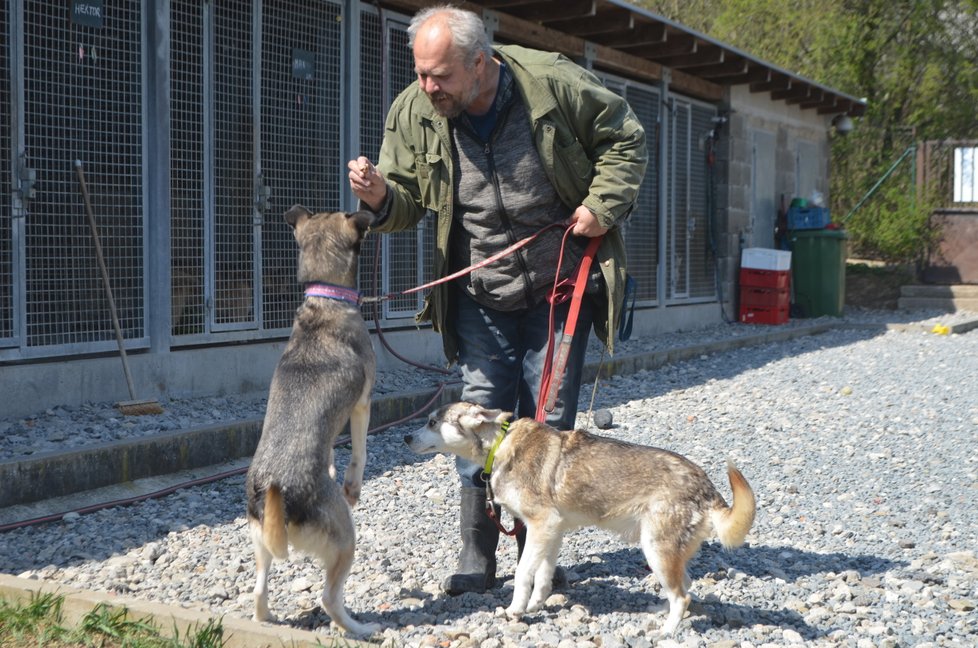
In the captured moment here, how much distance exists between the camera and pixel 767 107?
1895cm

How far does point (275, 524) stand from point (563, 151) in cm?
182

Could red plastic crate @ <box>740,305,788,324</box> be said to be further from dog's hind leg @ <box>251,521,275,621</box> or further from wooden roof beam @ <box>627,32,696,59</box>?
dog's hind leg @ <box>251,521,275,621</box>

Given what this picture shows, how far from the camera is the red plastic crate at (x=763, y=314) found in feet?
55.7

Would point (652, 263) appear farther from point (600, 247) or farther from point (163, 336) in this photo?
point (600, 247)

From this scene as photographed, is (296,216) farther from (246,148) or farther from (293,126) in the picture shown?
(293,126)

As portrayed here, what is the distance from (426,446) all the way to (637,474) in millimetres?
912

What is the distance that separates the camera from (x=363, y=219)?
14.4 feet

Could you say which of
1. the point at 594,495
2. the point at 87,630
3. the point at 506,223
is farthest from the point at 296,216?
the point at 87,630

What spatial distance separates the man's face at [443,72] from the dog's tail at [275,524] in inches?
62.1

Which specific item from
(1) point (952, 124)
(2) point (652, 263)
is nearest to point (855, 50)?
(1) point (952, 124)

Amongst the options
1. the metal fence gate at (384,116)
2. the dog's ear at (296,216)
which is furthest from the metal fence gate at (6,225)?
the metal fence gate at (384,116)

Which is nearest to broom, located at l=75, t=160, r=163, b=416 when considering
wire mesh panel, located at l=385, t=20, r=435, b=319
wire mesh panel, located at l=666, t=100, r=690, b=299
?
wire mesh panel, located at l=385, t=20, r=435, b=319

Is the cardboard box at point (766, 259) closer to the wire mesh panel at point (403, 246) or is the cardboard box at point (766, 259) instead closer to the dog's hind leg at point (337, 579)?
the wire mesh panel at point (403, 246)

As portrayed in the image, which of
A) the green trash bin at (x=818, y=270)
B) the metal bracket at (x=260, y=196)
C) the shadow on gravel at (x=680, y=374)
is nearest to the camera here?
the shadow on gravel at (x=680, y=374)
